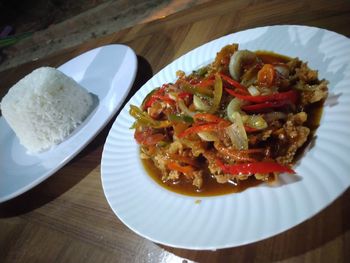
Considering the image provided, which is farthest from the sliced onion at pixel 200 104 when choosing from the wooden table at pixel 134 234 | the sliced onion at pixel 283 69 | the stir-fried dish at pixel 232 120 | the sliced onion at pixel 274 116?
the wooden table at pixel 134 234

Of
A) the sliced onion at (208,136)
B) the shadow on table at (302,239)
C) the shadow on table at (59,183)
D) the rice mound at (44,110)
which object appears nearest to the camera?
the shadow on table at (302,239)

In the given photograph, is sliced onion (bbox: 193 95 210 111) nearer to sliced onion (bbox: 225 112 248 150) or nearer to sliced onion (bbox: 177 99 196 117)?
sliced onion (bbox: 177 99 196 117)

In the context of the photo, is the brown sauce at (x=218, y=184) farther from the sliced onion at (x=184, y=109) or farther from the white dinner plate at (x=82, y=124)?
the white dinner plate at (x=82, y=124)

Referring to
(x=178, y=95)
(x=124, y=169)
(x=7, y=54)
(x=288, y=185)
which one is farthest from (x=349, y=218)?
(x=7, y=54)

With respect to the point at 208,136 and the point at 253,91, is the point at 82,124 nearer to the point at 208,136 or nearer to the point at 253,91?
the point at 208,136

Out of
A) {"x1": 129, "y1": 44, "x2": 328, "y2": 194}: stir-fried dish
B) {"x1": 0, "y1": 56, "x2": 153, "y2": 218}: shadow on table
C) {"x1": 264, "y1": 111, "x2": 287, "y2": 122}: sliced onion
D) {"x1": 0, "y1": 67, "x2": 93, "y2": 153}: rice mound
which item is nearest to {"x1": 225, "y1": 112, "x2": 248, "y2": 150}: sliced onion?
{"x1": 129, "y1": 44, "x2": 328, "y2": 194}: stir-fried dish

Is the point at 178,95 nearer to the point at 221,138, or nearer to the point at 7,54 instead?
the point at 221,138
